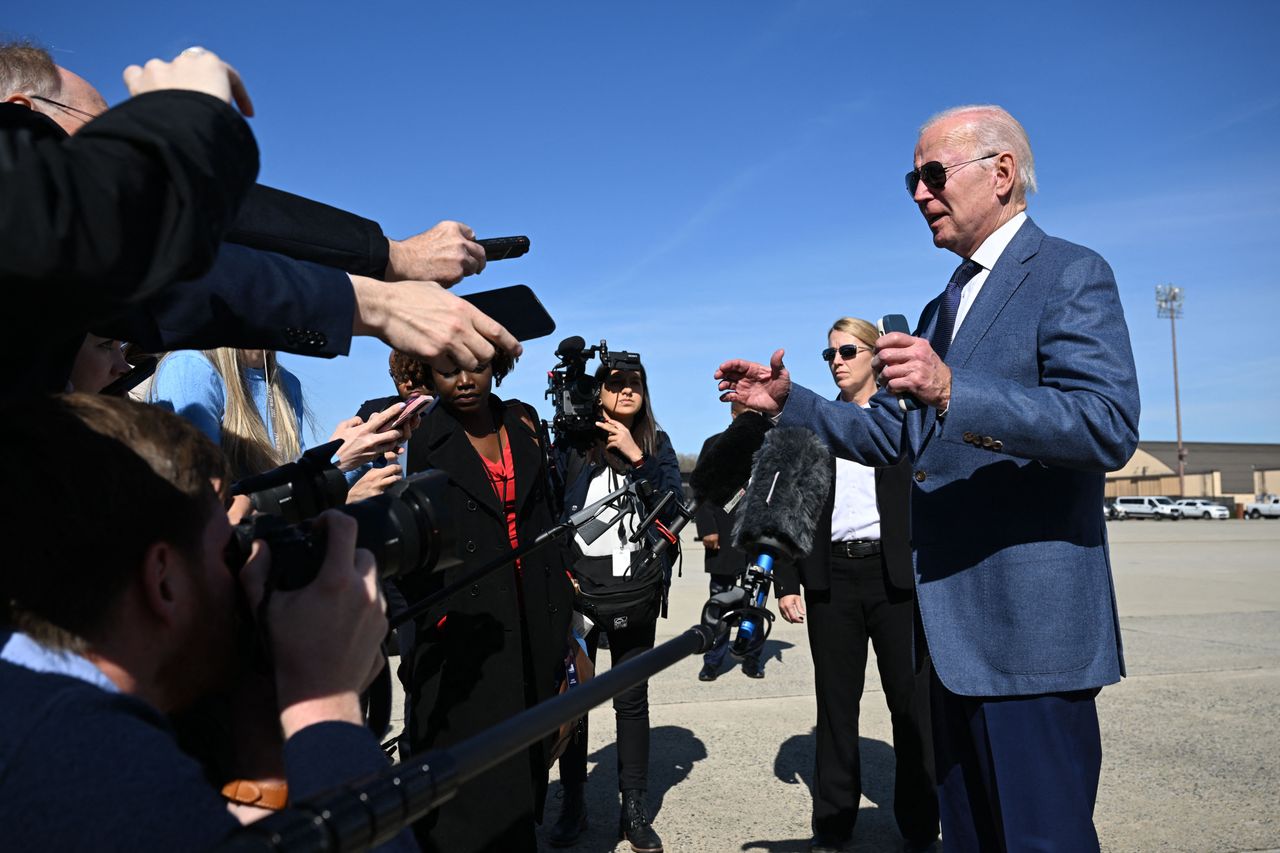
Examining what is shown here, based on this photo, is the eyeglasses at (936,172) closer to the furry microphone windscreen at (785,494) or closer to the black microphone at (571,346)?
the furry microphone windscreen at (785,494)

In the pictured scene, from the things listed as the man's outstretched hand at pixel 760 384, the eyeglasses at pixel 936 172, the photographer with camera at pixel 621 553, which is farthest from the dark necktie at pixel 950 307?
the photographer with camera at pixel 621 553

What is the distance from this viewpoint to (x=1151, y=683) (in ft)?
24.2

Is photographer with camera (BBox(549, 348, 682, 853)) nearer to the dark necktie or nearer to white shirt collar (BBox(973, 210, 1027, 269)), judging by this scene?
the dark necktie

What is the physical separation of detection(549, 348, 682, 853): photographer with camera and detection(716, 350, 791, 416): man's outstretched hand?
1.43 m

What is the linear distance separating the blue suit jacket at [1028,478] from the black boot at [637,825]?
2.26 metres

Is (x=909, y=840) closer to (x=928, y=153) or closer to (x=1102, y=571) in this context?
(x=1102, y=571)

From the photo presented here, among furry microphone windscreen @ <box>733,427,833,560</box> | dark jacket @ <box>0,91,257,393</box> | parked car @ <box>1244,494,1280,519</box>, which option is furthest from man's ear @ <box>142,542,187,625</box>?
parked car @ <box>1244,494,1280,519</box>

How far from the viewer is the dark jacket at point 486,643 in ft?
11.6

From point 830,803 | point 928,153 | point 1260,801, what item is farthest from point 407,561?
point 1260,801

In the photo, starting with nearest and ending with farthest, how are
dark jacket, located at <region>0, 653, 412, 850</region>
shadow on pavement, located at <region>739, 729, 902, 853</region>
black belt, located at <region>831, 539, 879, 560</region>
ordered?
dark jacket, located at <region>0, 653, 412, 850</region> < shadow on pavement, located at <region>739, 729, 902, 853</region> < black belt, located at <region>831, 539, 879, 560</region>

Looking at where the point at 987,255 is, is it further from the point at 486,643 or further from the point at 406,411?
the point at 486,643

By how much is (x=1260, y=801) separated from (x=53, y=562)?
5.44 metres

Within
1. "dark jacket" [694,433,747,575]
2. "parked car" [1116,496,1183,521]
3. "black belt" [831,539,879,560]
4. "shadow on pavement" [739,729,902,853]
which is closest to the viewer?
"shadow on pavement" [739,729,902,853]

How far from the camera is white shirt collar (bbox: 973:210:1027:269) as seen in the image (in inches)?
115
